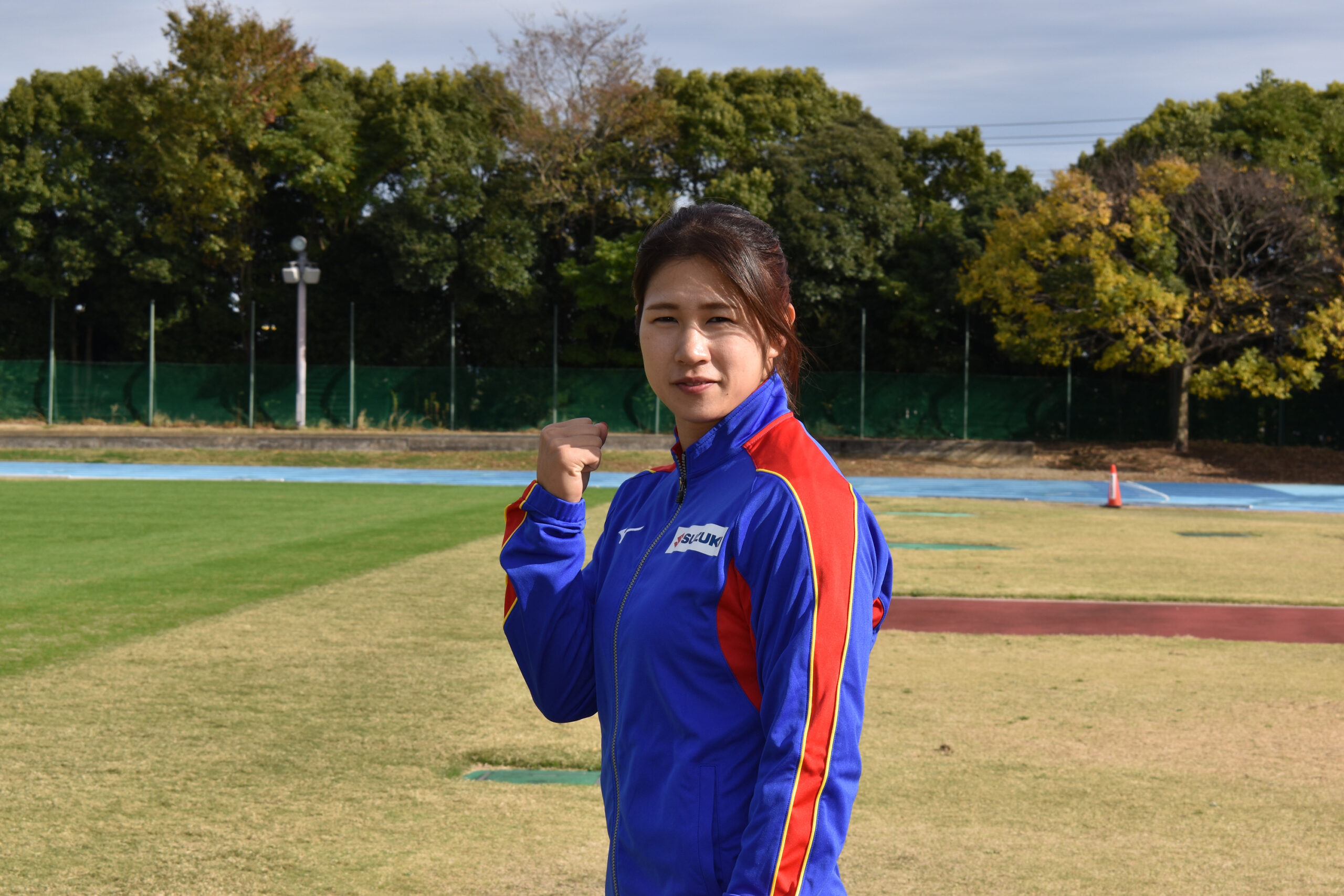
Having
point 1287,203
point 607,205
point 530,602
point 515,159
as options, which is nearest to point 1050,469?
point 1287,203

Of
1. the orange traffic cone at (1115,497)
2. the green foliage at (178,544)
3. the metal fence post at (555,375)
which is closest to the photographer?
the green foliage at (178,544)

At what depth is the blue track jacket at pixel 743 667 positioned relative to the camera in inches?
75.7

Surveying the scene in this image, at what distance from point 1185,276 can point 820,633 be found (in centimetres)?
3328

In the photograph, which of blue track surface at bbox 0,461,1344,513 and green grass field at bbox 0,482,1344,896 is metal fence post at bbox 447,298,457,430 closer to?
blue track surface at bbox 0,461,1344,513

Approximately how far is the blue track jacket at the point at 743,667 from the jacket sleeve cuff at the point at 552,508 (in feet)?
0.47

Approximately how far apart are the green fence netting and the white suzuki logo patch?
33.3 m

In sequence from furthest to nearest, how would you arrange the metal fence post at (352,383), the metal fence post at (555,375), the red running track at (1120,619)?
the metal fence post at (352,383), the metal fence post at (555,375), the red running track at (1120,619)

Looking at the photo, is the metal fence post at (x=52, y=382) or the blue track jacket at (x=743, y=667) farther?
the metal fence post at (x=52, y=382)

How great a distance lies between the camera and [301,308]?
114 ft

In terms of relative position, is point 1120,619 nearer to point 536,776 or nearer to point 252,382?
point 536,776

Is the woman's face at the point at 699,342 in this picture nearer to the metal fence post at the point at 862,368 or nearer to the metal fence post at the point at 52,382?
the metal fence post at the point at 862,368

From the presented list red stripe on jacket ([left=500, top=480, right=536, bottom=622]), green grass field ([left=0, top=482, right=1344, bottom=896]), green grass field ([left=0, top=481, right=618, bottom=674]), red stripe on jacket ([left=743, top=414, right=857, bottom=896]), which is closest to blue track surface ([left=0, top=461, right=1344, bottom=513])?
green grass field ([left=0, top=481, right=618, bottom=674])

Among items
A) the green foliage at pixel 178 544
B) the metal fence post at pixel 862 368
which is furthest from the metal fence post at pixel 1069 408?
the green foliage at pixel 178 544

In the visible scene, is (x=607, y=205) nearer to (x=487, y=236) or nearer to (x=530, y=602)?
(x=487, y=236)
